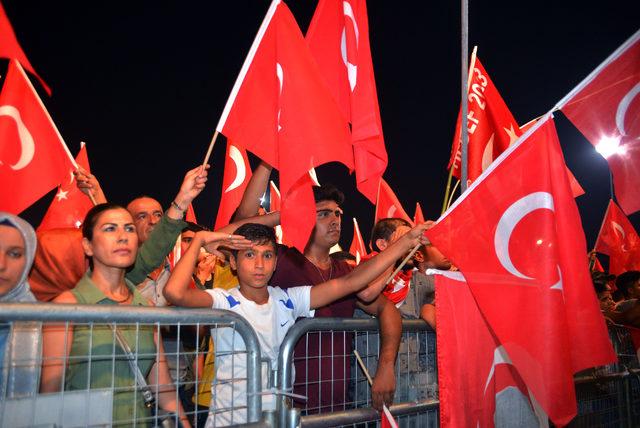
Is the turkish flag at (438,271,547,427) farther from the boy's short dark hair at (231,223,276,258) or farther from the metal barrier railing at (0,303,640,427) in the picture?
the boy's short dark hair at (231,223,276,258)

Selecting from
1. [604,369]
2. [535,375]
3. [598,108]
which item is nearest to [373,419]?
[535,375]

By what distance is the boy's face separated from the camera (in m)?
3.59

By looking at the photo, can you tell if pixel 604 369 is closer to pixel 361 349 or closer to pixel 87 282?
pixel 361 349

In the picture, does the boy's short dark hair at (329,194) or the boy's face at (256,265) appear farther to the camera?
the boy's short dark hair at (329,194)

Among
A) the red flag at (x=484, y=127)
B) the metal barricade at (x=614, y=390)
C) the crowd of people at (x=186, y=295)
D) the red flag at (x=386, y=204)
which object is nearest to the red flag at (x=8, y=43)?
the crowd of people at (x=186, y=295)

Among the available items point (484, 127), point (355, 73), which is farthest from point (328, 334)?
point (484, 127)

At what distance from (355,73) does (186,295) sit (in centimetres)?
208

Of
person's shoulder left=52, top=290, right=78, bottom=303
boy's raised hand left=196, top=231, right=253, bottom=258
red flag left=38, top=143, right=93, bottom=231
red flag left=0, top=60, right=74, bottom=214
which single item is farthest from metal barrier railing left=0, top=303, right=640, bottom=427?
red flag left=38, top=143, right=93, bottom=231

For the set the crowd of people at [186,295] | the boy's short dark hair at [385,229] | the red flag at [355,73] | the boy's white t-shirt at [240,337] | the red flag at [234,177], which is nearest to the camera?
the crowd of people at [186,295]

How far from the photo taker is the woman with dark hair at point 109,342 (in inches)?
104

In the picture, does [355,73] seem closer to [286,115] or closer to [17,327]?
[286,115]

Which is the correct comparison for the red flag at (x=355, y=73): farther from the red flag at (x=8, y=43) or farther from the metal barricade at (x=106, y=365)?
the red flag at (x=8, y=43)

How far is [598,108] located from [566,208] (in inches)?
30.6

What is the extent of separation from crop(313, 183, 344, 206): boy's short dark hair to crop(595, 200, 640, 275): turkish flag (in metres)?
6.59
